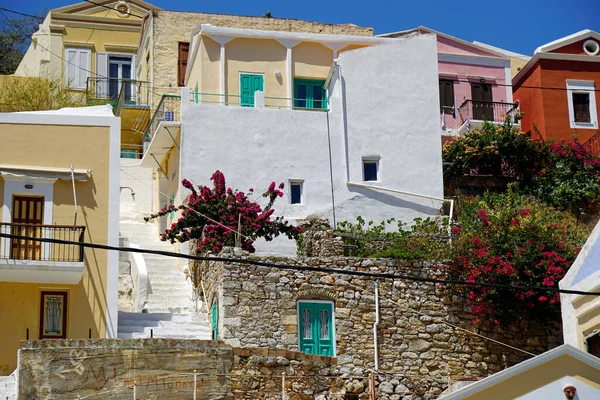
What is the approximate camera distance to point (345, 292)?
2486cm

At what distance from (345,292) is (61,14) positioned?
20.9 m

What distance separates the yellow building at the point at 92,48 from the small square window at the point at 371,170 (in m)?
11.7

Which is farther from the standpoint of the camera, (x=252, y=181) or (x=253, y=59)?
(x=253, y=59)

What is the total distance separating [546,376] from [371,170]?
Answer: 42.1ft

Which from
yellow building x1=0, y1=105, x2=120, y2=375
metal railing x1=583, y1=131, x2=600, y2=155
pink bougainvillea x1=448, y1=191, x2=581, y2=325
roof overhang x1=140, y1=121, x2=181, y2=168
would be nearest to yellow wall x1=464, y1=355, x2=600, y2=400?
pink bougainvillea x1=448, y1=191, x2=581, y2=325

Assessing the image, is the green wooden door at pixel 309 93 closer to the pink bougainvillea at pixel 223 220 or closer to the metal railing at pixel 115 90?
the pink bougainvillea at pixel 223 220

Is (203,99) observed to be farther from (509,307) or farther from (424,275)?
(509,307)

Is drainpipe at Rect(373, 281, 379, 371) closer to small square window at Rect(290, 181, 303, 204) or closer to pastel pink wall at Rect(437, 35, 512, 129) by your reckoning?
small square window at Rect(290, 181, 303, 204)

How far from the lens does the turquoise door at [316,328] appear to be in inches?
960

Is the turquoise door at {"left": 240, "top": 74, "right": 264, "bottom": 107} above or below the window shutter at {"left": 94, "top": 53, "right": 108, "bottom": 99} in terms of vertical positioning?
below

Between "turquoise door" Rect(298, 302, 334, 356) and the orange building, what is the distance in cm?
1229

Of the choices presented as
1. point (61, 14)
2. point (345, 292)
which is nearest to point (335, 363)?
point (345, 292)

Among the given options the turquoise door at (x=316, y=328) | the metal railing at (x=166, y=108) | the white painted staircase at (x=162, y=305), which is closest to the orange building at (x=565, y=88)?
the metal railing at (x=166, y=108)

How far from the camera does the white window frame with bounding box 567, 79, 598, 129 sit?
113ft
